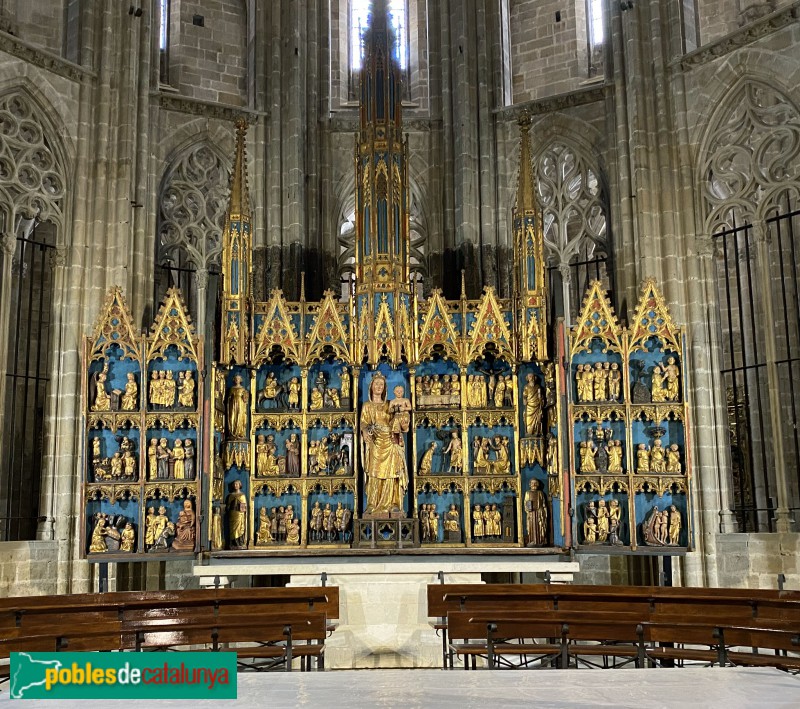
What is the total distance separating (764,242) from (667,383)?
429cm

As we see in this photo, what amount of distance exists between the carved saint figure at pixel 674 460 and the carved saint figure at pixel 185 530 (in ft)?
24.0

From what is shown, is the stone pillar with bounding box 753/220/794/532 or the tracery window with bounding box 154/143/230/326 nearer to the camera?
the stone pillar with bounding box 753/220/794/532

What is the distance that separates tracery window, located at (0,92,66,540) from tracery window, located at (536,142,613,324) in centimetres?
985

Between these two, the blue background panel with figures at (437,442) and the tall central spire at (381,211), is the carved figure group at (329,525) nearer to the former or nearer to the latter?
the blue background panel with figures at (437,442)

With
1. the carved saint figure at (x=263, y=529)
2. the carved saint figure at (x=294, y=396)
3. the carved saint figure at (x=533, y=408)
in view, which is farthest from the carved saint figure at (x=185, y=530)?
the carved saint figure at (x=533, y=408)

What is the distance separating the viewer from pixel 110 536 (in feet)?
49.5

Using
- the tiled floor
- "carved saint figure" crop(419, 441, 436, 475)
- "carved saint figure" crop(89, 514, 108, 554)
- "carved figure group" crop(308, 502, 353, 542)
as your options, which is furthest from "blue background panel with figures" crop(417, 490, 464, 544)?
the tiled floor

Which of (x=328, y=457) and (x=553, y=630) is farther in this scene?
(x=328, y=457)

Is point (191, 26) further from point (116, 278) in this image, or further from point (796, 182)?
point (796, 182)

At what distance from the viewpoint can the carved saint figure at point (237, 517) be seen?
51.8ft

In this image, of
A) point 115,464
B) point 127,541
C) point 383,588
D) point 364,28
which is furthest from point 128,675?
point 364,28

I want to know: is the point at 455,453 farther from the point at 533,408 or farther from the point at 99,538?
the point at 99,538

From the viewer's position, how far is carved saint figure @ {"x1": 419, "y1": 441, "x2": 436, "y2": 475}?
16047 millimetres

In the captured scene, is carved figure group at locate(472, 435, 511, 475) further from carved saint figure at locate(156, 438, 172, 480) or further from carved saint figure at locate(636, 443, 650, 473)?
carved saint figure at locate(156, 438, 172, 480)
